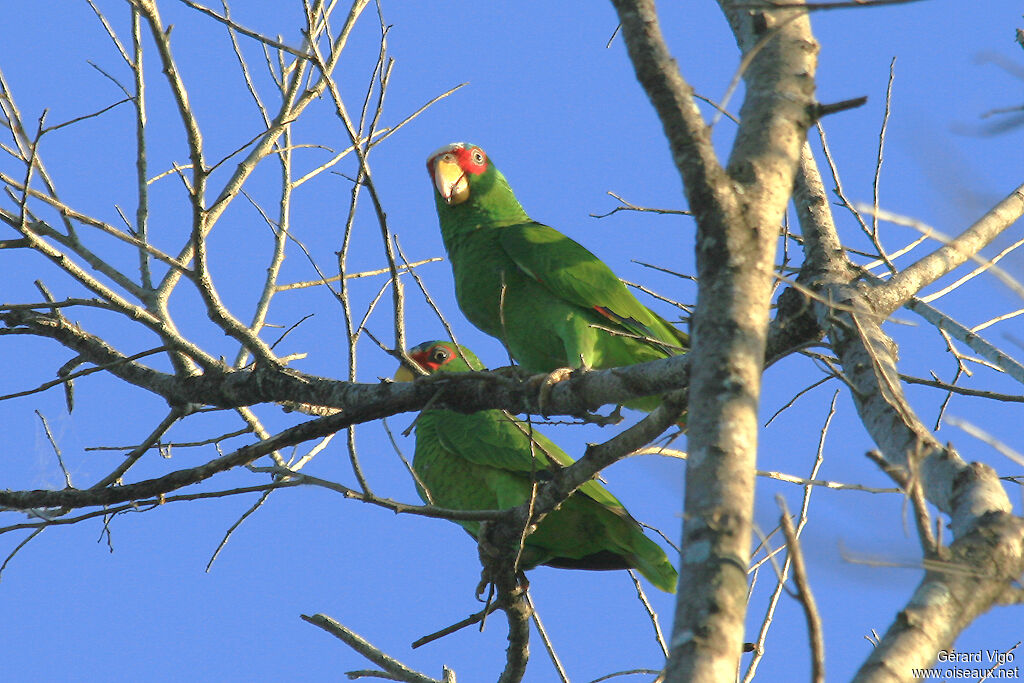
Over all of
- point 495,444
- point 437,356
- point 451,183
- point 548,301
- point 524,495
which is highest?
point 451,183

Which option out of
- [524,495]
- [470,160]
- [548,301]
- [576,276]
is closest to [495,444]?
[524,495]

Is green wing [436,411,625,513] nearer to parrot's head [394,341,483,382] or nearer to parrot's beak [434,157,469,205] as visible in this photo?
parrot's head [394,341,483,382]

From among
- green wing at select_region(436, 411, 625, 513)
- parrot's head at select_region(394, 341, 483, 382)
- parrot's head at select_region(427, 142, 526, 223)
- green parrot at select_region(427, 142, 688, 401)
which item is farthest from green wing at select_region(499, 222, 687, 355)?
parrot's head at select_region(394, 341, 483, 382)

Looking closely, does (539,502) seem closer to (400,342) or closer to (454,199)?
(400,342)

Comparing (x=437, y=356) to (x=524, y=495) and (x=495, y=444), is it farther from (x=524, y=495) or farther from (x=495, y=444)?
(x=524, y=495)

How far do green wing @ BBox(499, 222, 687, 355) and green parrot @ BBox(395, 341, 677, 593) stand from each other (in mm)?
624

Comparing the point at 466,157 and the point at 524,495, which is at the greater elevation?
the point at 466,157

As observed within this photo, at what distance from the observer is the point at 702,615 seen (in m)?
1.28

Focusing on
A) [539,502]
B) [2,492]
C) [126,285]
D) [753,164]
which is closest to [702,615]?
[753,164]

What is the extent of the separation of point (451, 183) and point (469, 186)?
0.37 ft

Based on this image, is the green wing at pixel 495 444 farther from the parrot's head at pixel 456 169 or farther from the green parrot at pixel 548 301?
the parrot's head at pixel 456 169

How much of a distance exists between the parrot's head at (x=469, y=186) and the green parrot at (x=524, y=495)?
0.91 meters

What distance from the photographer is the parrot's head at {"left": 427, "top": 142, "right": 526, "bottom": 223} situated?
17.1 ft

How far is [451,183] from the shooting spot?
522cm
